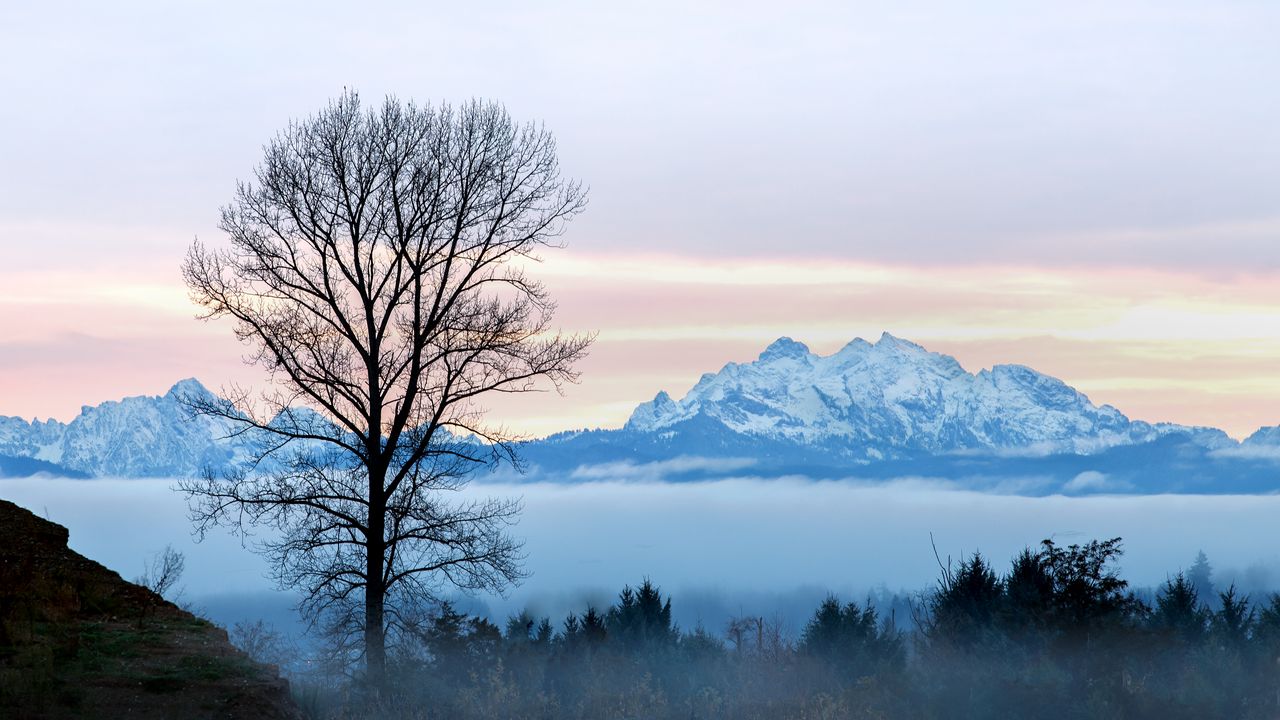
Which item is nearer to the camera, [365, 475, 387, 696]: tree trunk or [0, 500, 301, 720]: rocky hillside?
[0, 500, 301, 720]: rocky hillside

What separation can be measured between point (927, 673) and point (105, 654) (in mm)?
16055

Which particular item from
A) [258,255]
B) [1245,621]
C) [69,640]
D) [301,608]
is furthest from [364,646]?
[1245,621]

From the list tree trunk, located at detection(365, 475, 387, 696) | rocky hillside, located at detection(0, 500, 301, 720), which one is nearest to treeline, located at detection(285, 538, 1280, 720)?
tree trunk, located at detection(365, 475, 387, 696)

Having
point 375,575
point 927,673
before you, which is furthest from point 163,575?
point 927,673

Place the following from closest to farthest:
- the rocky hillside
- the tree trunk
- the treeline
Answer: the rocky hillside < the treeline < the tree trunk

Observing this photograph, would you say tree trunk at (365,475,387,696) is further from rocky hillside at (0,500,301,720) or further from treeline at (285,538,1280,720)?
rocky hillside at (0,500,301,720)

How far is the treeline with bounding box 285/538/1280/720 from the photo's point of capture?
24500 millimetres

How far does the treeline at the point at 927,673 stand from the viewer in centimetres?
Result: 2450

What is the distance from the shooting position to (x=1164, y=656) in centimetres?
2800

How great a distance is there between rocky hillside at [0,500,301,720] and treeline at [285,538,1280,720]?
197 centimetres

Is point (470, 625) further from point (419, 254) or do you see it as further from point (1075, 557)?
point (1075, 557)

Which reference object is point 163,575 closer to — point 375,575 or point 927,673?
point 375,575

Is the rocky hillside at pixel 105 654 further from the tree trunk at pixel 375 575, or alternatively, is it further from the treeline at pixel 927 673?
the tree trunk at pixel 375 575

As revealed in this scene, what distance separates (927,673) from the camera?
26516 millimetres
